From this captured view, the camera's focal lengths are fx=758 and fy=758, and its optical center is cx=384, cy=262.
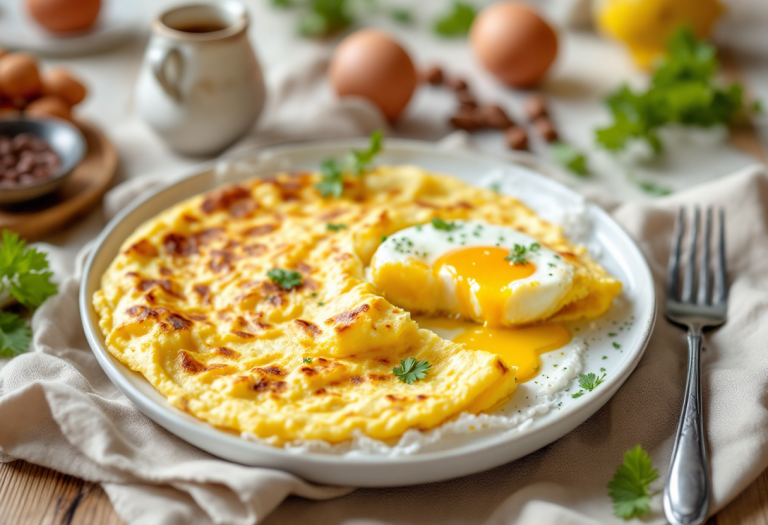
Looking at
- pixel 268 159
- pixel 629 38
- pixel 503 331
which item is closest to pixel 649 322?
pixel 503 331

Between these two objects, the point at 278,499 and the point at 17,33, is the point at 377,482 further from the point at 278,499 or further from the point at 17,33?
the point at 17,33

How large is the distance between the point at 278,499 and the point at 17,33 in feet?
18.2

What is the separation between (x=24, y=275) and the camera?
3740 millimetres

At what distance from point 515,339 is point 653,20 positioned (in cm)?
391

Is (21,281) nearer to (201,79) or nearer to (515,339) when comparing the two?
(201,79)

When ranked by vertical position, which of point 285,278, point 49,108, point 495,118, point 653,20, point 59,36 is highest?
point 653,20

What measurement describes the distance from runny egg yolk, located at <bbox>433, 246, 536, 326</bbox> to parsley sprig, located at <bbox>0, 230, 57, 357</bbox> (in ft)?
6.42

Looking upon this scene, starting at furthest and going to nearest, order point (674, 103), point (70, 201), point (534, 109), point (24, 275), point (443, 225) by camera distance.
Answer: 1. point (534, 109)
2. point (674, 103)
3. point (70, 201)
4. point (443, 225)
5. point (24, 275)

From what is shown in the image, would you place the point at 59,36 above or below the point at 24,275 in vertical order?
below

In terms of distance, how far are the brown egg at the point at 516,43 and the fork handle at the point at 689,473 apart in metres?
3.64

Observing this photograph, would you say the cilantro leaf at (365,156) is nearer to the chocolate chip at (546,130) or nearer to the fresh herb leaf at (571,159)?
the fresh herb leaf at (571,159)

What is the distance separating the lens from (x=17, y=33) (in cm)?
655

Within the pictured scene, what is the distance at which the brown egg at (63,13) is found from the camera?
628 centimetres

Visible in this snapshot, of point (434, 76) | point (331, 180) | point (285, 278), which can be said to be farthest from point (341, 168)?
point (434, 76)
